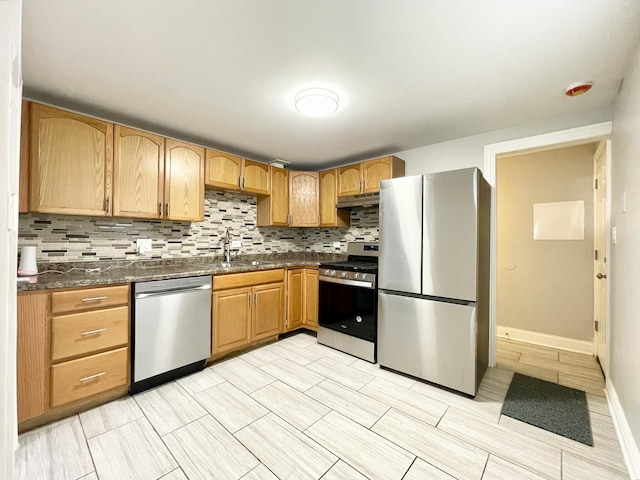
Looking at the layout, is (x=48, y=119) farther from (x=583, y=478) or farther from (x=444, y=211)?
(x=583, y=478)

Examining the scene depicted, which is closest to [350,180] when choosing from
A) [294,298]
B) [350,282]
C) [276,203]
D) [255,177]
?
[276,203]

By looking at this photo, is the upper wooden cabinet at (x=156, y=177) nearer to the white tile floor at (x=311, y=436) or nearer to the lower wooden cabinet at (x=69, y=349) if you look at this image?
the lower wooden cabinet at (x=69, y=349)

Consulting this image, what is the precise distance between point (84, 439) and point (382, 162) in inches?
131

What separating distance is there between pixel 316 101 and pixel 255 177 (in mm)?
1580

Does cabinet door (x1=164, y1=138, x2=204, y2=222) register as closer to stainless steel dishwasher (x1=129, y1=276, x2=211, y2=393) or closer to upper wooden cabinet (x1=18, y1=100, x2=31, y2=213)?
stainless steel dishwasher (x1=129, y1=276, x2=211, y2=393)

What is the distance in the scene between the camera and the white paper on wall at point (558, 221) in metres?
3.01

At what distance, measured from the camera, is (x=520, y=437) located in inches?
65.4

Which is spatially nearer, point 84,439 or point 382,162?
point 84,439

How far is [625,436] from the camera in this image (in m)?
1.54

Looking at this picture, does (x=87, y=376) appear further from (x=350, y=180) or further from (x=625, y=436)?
(x=625, y=436)

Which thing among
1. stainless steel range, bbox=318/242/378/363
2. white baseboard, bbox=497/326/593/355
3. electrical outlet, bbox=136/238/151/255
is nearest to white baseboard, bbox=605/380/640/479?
white baseboard, bbox=497/326/593/355

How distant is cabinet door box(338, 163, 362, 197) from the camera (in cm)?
333

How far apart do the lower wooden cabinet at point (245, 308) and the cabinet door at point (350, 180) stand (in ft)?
4.31

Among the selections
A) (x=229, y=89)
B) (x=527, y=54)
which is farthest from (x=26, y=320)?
(x=527, y=54)
